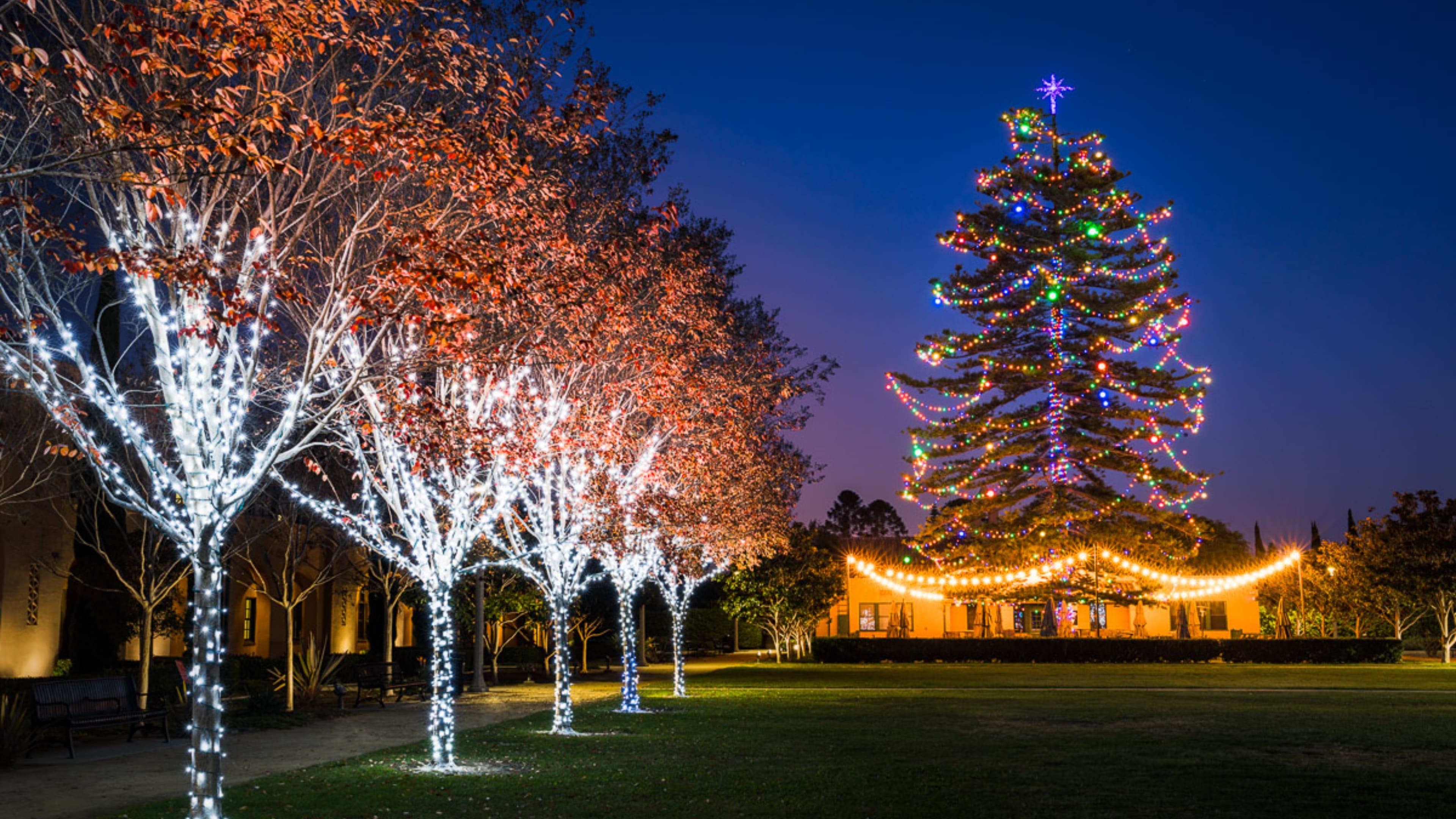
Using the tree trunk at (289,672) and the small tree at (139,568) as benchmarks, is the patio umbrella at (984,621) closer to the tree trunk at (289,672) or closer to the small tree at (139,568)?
the small tree at (139,568)

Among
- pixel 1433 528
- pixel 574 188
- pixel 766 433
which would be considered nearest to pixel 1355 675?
pixel 1433 528

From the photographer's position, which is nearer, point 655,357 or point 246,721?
point 655,357

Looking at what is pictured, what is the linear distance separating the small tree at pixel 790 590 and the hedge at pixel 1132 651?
238cm

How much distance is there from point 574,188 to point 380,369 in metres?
4.95

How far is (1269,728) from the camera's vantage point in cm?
1641

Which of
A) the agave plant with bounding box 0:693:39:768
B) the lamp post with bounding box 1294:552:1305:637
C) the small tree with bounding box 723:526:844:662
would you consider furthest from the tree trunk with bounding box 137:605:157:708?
the lamp post with bounding box 1294:552:1305:637

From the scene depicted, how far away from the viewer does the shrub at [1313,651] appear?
127ft

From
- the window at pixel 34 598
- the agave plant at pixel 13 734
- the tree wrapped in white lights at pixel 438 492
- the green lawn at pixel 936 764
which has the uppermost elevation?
the tree wrapped in white lights at pixel 438 492

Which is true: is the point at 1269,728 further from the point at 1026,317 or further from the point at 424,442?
the point at 1026,317

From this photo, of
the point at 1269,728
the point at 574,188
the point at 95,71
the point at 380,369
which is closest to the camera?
the point at 95,71

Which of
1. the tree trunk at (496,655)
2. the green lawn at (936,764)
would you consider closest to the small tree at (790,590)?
the tree trunk at (496,655)

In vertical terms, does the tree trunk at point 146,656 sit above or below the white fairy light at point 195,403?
below

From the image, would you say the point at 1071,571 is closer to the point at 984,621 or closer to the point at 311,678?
the point at 984,621

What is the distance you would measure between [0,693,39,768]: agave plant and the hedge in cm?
3117
